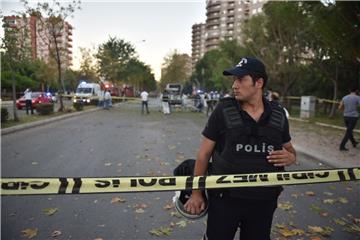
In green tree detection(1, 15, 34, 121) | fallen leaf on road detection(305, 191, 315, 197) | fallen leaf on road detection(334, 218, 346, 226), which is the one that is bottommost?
fallen leaf on road detection(305, 191, 315, 197)

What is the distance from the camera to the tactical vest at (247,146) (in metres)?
2.80

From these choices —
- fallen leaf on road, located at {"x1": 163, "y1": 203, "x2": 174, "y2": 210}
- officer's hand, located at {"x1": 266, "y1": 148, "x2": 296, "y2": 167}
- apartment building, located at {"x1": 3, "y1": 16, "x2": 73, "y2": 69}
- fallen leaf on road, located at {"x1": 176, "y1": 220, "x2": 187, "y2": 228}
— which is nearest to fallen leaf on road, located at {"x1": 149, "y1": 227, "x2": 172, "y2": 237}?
fallen leaf on road, located at {"x1": 176, "y1": 220, "x2": 187, "y2": 228}

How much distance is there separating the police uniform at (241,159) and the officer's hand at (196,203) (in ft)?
0.26

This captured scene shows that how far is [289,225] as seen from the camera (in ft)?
17.4

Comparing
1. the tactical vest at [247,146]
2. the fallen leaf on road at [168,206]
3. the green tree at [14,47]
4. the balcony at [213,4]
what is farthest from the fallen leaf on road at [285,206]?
the balcony at [213,4]

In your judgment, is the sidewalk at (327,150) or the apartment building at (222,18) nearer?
the sidewalk at (327,150)

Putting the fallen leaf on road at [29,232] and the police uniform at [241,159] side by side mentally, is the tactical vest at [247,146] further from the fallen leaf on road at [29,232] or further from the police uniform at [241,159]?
the fallen leaf on road at [29,232]

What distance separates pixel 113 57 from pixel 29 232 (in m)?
61.0

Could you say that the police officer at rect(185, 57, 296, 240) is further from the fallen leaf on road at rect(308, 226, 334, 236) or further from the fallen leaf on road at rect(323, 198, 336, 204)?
the fallen leaf on road at rect(323, 198, 336, 204)

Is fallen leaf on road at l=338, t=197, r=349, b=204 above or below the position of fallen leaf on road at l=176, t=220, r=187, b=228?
above

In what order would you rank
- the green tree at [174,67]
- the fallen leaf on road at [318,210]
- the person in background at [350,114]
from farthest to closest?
1. the green tree at [174,67]
2. the person in background at [350,114]
3. the fallen leaf on road at [318,210]

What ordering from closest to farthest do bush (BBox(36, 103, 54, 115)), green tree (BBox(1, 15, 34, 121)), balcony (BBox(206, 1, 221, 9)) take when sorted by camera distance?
green tree (BBox(1, 15, 34, 121)) < bush (BBox(36, 103, 54, 115)) < balcony (BBox(206, 1, 221, 9))

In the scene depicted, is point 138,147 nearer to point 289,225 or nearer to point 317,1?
point 289,225

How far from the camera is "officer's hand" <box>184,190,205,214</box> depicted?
9.89 ft
